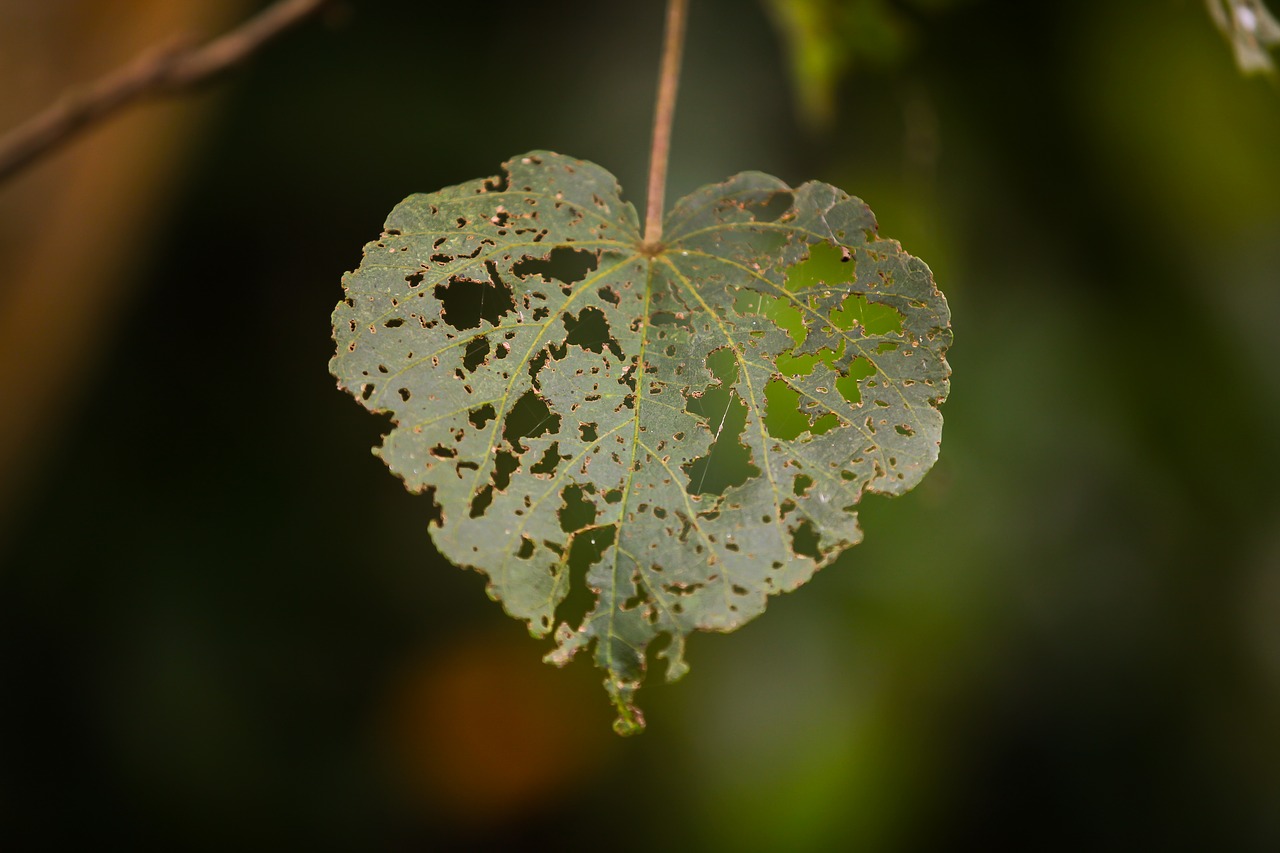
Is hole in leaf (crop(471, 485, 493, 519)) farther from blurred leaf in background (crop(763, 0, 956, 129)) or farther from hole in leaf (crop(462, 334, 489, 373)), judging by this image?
blurred leaf in background (crop(763, 0, 956, 129))

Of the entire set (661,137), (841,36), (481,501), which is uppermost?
(841,36)
